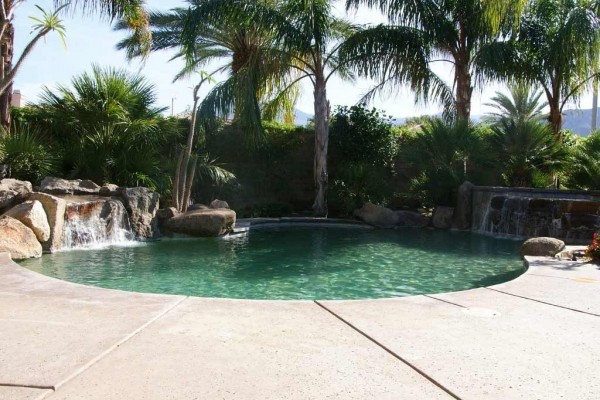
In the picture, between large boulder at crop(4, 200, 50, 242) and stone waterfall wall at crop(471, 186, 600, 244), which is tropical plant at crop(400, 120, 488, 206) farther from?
large boulder at crop(4, 200, 50, 242)

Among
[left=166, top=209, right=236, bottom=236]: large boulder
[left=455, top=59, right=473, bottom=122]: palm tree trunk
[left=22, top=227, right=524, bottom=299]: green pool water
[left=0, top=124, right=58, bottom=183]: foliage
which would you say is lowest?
[left=22, top=227, right=524, bottom=299]: green pool water

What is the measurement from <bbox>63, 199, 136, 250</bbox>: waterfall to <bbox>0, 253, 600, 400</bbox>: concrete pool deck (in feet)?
16.8

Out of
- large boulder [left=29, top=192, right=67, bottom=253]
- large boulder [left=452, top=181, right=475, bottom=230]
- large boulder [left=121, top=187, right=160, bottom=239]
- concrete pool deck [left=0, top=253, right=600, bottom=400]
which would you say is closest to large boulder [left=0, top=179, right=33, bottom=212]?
large boulder [left=29, top=192, right=67, bottom=253]

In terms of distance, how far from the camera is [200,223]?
1177 cm

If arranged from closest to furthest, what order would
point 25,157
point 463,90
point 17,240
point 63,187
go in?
point 17,240
point 63,187
point 25,157
point 463,90

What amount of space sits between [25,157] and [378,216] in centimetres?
953

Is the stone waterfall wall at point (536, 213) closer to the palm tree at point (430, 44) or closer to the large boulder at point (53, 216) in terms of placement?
the palm tree at point (430, 44)

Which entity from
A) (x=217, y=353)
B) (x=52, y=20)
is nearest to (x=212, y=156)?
(x=52, y=20)

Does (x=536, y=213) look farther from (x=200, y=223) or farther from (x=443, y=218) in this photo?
(x=200, y=223)

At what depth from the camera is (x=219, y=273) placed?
7.50m

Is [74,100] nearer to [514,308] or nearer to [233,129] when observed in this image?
[233,129]

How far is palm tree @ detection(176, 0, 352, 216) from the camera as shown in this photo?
15.4m

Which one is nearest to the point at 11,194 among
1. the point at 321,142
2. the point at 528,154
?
the point at 321,142

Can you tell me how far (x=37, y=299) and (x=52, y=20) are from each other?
608 centimetres
